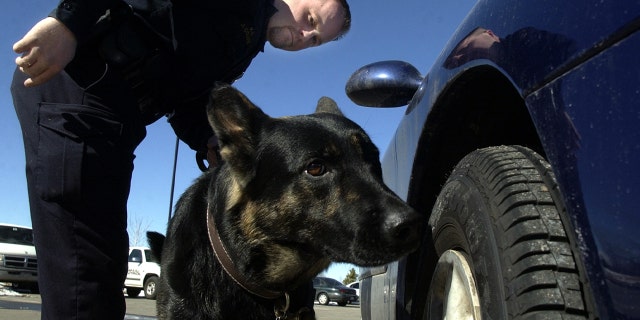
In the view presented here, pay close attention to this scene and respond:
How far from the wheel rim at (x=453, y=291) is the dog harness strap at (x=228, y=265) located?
27.4 inches

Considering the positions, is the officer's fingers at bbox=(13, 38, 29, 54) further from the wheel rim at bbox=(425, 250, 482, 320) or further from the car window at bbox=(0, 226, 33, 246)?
the car window at bbox=(0, 226, 33, 246)

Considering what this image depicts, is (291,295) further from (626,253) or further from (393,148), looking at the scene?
(626,253)

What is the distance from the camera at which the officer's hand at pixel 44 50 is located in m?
1.88

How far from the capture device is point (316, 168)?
2426 millimetres

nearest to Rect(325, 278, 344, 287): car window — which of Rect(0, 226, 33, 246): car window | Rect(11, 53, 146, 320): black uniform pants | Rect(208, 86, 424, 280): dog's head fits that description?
Rect(0, 226, 33, 246): car window

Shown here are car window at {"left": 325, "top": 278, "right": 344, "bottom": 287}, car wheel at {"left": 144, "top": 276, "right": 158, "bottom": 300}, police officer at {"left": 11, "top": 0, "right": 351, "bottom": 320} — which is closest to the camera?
police officer at {"left": 11, "top": 0, "right": 351, "bottom": 320}

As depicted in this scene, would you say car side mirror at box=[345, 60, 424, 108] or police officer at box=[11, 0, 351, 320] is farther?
car side mirror at box=[345, 60, 424, 108]

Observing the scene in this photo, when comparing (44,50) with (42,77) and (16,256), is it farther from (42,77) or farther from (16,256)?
(16,256)

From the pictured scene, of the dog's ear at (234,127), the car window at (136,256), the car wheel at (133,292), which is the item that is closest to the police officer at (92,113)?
the dog's ear at (234,127)

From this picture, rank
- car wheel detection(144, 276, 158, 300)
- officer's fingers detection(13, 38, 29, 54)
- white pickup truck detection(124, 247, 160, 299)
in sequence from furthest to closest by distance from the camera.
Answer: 1. white pickup truck detection(124, 247, 160, 299)
2. car wheel detection(144, 276, 158, 300)
3. officer's fingers detection(13, 38, 29, 54)

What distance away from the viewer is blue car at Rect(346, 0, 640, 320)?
0.98 metres

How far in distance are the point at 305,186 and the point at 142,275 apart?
21446 millimetres

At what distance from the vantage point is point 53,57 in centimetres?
189

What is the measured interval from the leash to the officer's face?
0.92 m
